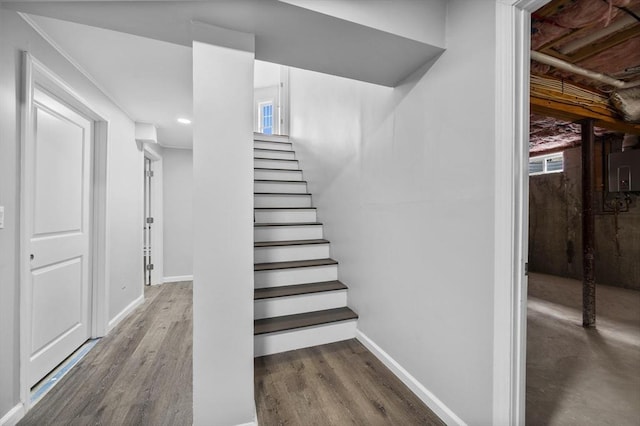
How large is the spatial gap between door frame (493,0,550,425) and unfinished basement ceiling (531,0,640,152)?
2.14ft

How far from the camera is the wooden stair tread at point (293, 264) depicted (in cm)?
248

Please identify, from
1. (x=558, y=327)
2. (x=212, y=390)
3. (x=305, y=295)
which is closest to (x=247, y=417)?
(x=212, y=390)

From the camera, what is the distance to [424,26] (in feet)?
4.85

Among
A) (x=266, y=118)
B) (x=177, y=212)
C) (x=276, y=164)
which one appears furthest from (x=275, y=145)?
(x=266, y=118)

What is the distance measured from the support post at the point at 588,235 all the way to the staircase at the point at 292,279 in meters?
2.50

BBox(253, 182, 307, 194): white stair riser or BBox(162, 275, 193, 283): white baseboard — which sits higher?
BBox(253, 182, 307, 194): white stair riser

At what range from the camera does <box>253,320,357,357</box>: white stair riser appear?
6.89 feet

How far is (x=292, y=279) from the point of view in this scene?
253 cm

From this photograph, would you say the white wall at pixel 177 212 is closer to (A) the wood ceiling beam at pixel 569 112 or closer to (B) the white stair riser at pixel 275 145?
(B) the white stair riser at pixel 275 145

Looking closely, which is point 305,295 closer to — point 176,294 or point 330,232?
point 330,232

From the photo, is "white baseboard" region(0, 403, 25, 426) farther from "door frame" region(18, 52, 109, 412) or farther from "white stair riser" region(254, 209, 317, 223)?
"white stair riser" region(254, 209, 317, 223)

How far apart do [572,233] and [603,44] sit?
4059 mm

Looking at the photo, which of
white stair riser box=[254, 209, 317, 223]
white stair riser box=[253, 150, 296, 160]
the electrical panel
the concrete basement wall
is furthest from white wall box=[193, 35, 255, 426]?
the concrete basement wall

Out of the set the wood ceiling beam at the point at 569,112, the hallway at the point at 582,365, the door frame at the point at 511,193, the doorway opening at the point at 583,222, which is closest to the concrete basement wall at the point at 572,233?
the doorway opening at the point at 583,222
